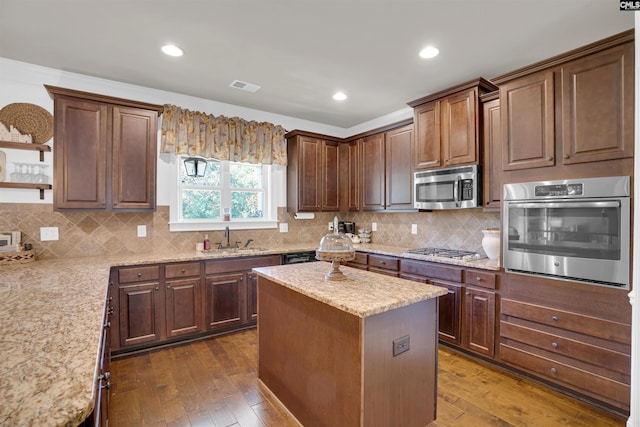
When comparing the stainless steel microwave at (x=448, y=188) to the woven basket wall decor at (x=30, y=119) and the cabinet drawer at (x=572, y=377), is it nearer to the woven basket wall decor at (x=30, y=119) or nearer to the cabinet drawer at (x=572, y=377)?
the cabinet drawer at (x=572, y=377)

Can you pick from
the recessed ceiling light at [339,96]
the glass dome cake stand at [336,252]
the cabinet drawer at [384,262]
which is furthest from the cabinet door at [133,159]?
the cabinet drawer at [384,262]

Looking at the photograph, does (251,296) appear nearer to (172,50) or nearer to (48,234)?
(48,234)

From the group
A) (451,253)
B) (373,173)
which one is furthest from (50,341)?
(373,173)

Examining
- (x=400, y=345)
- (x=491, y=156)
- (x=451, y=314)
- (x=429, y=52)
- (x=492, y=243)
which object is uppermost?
(x=429, y=52)

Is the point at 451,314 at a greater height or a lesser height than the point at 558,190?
lesser

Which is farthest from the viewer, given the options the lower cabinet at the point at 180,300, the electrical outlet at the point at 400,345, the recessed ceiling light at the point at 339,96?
the recessed ceiling light at the point at 339,96

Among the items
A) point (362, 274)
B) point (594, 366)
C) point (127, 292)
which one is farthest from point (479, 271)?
point (127, 292)

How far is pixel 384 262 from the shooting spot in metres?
3.67

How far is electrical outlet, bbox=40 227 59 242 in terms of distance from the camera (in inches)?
118

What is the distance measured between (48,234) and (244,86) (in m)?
2.42

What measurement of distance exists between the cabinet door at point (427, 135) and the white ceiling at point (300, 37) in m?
0.26

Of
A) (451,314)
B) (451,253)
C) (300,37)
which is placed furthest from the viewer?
(451,253)

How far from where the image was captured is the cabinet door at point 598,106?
2018 millimetres

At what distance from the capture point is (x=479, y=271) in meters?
2.78
